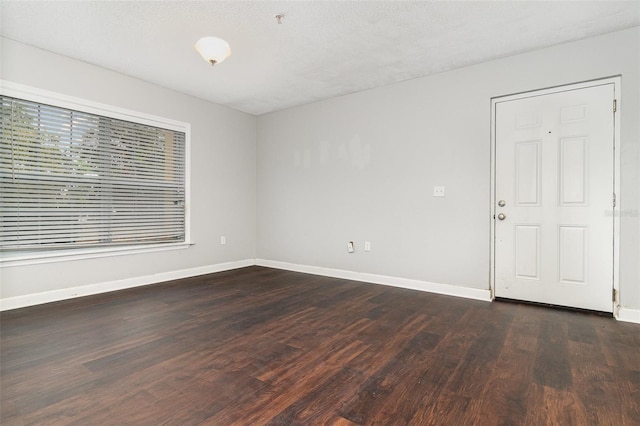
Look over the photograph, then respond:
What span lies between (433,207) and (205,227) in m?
3.24

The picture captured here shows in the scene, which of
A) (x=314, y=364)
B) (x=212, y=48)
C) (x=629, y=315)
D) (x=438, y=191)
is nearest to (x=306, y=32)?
(x=212, y=48)

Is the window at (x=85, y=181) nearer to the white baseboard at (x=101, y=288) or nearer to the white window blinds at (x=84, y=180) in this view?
the white window blinds at (x=84, y=180)

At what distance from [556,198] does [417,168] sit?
1.44m

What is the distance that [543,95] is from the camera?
3217 millimetres

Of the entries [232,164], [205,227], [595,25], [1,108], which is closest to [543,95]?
[595,25]

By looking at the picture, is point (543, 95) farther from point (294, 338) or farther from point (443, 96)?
point (294, 338)

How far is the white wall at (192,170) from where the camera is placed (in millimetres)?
3176

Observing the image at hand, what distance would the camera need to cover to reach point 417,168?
12.9 ft

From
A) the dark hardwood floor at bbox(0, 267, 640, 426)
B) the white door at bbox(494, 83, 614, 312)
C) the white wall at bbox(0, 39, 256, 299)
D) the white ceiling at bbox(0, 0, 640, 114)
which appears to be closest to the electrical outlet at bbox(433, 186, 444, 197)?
the white door at bbox(494, 83, 614, 312)

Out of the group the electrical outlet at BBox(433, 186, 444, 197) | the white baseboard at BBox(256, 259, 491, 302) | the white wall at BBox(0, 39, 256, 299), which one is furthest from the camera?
the electrical outlet at BBox(433, 186, 444, 197)

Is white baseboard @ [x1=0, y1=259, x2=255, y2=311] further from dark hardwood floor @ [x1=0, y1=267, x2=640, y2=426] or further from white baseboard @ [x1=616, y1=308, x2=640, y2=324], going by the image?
white baseboard @ [x1=616, y1=308, x2=640, y2=324]

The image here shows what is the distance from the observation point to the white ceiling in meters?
2.53

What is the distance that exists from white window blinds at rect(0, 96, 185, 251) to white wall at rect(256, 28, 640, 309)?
1.75 m

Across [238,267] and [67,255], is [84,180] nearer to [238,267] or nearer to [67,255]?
[67,255]
